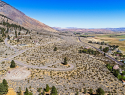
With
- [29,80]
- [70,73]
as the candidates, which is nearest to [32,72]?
[29,80]

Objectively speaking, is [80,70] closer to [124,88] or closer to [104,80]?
[104,80]

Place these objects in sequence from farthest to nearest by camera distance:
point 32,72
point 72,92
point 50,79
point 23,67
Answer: point 23,67, point 32,72, point 50,79, point 72,92

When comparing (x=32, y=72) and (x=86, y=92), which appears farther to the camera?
(x=32, y=72)

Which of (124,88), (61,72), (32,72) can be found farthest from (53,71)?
(124,88)

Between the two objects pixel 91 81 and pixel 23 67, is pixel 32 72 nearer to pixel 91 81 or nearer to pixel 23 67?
pixel 23 67

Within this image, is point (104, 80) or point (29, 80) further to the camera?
point (104, 80)

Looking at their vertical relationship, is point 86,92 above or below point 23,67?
below

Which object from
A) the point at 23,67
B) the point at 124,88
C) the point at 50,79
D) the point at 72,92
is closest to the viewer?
the point at 72,92

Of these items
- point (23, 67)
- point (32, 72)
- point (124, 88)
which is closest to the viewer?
point (124, 88)

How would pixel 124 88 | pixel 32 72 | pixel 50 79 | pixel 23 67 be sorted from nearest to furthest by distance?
pixel 124 88, pixel 50 79, pixel 32 72, pixel 23 67
